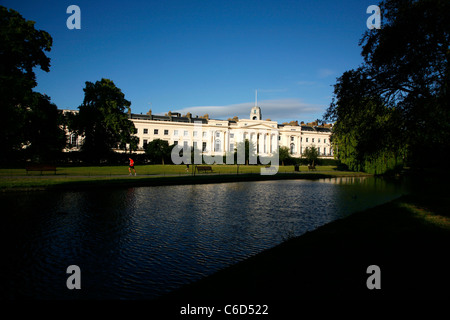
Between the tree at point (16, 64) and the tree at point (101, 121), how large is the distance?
687 inches

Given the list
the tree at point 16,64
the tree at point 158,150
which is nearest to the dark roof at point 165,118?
the tree at point 158,150

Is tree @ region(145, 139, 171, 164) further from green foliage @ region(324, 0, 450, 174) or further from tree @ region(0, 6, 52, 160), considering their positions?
green foliage @ region(324, 0, 450, 174)

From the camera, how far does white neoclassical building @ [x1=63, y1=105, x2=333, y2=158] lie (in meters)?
82.8

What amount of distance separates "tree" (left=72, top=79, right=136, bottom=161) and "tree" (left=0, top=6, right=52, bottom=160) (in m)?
17.5

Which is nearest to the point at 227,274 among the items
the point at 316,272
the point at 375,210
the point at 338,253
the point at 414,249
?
the point at 316,272

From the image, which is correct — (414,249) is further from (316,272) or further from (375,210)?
(375,210)

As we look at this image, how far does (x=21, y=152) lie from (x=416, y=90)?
4154cm

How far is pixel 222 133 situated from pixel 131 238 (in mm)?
84372

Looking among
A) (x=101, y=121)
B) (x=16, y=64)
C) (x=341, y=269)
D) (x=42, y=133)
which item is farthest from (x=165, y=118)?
(x=341, y=269)

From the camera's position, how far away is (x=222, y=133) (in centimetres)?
9131

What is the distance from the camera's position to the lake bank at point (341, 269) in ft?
12.8

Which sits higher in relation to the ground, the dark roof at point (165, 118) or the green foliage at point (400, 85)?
the dark roof at point (165, 118)

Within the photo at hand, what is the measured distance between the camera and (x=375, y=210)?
35.1 feet

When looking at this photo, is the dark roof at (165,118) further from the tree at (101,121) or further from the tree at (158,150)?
the tree at (101,121)
